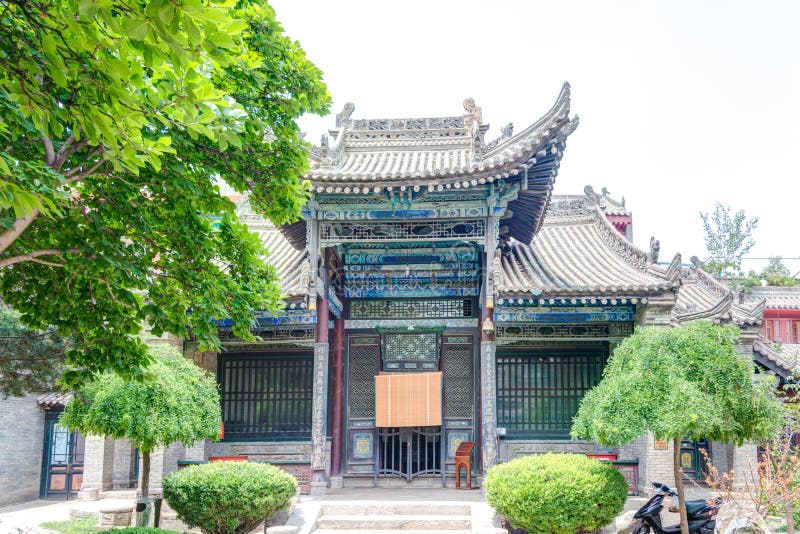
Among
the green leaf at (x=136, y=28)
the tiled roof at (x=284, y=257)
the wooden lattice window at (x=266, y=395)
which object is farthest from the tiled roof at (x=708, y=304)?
the green leaf at (x=136, y=28)

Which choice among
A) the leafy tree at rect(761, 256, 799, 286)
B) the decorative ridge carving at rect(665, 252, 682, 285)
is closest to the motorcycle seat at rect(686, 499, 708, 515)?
the decorative ridge carving at rect(665, 252, 682, 285)

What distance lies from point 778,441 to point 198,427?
7.73m

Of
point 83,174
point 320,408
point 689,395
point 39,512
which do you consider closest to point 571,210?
point 320,408

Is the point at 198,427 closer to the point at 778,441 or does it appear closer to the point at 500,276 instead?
the point at 500,276

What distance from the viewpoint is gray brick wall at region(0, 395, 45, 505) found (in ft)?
58.3

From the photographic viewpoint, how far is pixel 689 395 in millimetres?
8789

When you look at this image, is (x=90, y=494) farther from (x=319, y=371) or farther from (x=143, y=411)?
(x=143, y=411)

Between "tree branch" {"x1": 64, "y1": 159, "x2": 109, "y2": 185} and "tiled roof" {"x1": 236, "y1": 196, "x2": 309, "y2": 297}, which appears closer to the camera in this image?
"tree branch" {"x1": 64, "y1": 159, "x2": 109, "y2": 185}

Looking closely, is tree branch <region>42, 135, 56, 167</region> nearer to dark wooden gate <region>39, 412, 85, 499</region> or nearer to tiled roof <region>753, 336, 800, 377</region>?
tiled roof <region>753, 336, 800, 377</region>

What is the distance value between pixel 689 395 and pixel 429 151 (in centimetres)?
865

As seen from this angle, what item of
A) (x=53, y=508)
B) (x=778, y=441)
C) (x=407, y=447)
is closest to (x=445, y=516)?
(x=407, y=447)

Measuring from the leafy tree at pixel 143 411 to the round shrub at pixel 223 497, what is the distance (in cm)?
55

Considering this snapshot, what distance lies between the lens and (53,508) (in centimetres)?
1638

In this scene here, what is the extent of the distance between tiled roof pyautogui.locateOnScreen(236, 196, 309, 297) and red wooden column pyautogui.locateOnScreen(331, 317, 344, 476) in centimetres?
137
